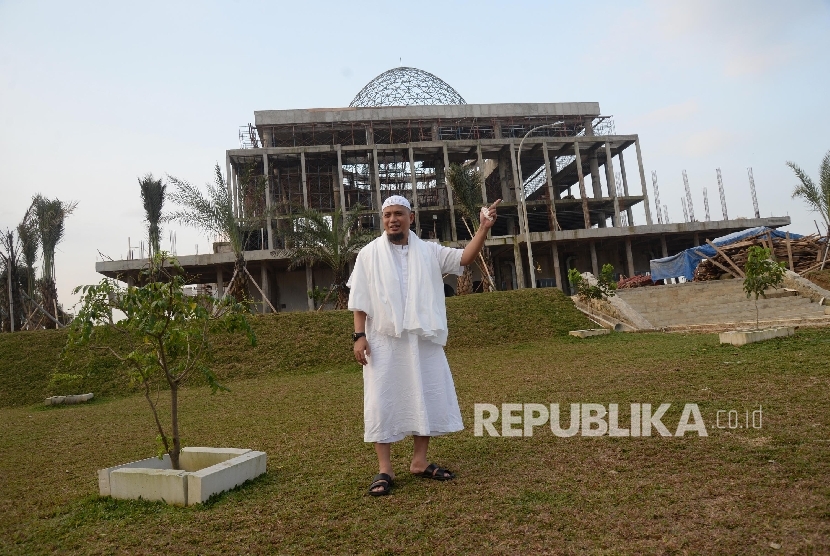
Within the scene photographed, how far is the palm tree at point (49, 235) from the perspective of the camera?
2253 centimetres

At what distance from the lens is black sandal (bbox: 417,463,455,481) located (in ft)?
12.0

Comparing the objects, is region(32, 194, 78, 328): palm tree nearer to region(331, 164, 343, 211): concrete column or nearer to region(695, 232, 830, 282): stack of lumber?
region(331, 164, 343, 211): concrete column

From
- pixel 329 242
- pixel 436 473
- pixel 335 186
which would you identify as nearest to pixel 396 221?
pixel 436 473

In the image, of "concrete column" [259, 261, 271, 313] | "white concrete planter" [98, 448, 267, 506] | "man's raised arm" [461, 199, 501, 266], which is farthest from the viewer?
"concrete column" [259, 261, 271, 313]

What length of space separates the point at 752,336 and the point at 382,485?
808cm

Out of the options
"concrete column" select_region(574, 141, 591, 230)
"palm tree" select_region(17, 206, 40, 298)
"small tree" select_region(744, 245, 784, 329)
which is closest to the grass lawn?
"small tree" select_region(744, 245, 784, 329)

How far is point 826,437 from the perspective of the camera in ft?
12.3

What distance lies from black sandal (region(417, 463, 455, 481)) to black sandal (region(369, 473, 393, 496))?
282 millimetres

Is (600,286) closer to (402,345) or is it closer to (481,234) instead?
(481,234)

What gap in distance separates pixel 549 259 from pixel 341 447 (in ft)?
109

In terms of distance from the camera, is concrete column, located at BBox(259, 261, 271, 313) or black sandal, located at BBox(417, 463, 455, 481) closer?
black sandal, located at BBox(417, 463, 455, 481)

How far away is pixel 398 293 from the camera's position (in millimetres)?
3834

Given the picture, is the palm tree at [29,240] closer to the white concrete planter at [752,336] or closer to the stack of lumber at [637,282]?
the white concrete planter at [752,336]

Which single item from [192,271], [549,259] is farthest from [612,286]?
[192,271]
